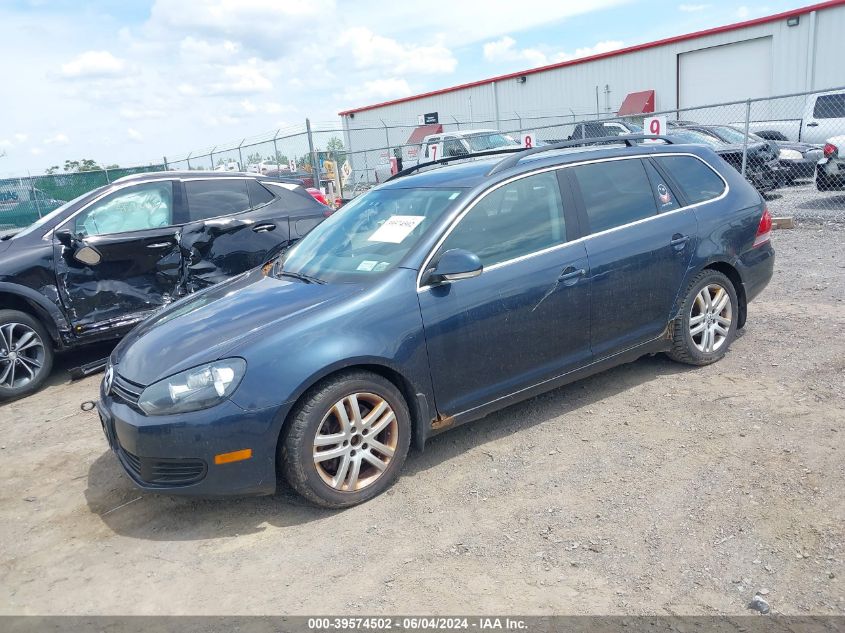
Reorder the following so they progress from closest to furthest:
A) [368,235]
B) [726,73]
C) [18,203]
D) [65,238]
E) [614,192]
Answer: [368,235]
[614,192]
[65,238]
[18,203]
[726,73]

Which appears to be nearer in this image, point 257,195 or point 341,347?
point 341,347

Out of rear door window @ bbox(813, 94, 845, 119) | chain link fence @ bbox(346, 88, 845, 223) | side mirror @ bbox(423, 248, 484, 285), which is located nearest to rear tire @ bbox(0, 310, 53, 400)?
side mirror @ bbox(423, 248, 484, 285)

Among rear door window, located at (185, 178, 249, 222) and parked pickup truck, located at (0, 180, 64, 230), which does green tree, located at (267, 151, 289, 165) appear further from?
rear door window, located at (185, 178, 249, 222)

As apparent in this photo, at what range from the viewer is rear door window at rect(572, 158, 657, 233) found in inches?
173

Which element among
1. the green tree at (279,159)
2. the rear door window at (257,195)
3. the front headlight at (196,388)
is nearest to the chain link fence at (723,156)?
the green tree at (279,159)

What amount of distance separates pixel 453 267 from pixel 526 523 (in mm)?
1329

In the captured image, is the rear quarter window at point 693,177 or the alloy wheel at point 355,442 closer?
the alloy wheel at point 355,442

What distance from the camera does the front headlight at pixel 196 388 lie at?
10.8ft

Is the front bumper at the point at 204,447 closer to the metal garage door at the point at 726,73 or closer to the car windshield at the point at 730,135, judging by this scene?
the car windshield at the point at 730,135

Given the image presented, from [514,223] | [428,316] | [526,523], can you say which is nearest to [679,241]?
[514,223]

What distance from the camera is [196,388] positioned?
130 inches

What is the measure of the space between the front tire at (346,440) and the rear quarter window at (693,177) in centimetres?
266

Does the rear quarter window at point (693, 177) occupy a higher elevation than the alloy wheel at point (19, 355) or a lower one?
higher

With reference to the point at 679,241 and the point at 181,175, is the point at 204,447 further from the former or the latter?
the point at 181,175
